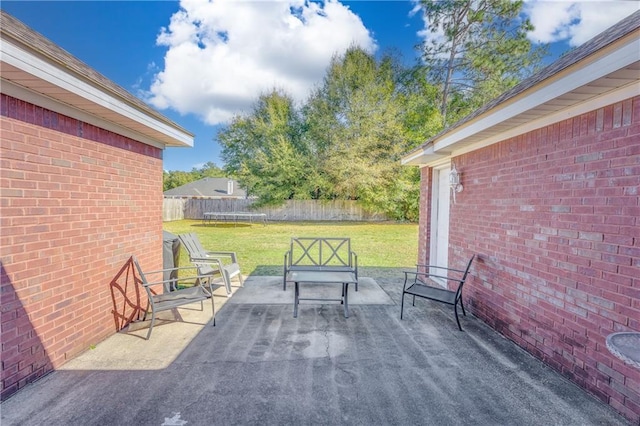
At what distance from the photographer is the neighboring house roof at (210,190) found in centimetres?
3388

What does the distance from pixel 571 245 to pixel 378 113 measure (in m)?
17.5

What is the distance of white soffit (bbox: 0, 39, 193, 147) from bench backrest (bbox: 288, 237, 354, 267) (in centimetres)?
302

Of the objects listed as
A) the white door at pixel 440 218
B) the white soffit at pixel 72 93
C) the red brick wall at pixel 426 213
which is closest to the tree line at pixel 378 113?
the red brick wall at pixel 426 213

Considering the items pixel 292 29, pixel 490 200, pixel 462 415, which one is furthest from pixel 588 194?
pixel 292 29

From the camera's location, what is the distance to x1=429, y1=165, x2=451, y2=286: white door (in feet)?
19.4

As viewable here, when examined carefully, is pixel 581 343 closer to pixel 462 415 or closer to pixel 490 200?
pixel 462 415

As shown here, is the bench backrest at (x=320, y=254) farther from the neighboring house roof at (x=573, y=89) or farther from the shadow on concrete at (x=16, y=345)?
the shadow on concrete at (x=16, y=345)

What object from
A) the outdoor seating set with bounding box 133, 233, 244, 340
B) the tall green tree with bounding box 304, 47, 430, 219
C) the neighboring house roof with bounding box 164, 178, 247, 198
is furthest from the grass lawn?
the neighboring house roof with bounding box 164, 178, 247, 198

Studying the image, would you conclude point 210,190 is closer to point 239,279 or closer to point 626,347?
point 239,279

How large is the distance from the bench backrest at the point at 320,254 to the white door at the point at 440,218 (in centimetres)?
179

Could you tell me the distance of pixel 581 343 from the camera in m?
2.76

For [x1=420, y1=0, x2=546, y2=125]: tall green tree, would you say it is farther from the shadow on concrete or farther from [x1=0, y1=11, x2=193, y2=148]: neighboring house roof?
the shadow on concrete

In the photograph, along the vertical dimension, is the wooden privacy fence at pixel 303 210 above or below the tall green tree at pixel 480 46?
below

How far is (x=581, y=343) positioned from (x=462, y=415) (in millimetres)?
1346
